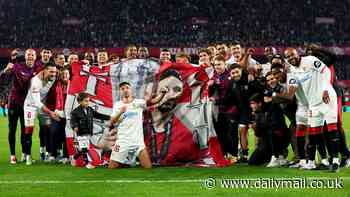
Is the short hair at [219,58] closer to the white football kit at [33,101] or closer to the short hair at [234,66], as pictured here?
the short hair at [234,66]

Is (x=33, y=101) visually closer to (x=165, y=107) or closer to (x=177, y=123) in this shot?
(x=165, y=107)

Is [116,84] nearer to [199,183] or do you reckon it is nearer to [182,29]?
[199,183]

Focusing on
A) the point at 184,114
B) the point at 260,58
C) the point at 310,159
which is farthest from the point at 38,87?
the point at 260,58

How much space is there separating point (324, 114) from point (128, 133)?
2940 mm

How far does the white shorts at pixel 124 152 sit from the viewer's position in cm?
985

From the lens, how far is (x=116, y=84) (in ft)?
34.7

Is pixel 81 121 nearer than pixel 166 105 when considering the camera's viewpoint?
Yes

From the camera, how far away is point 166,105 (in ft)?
34.2

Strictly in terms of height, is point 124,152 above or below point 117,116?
below

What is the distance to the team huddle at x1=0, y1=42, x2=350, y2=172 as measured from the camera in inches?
372

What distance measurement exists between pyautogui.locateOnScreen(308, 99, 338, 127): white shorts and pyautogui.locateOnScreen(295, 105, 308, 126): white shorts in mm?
402

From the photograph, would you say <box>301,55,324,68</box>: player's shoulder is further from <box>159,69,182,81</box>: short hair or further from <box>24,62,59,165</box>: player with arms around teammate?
<box>24,62,59,165</box>: player with arms around teammate

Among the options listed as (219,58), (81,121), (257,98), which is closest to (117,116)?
(81,121)

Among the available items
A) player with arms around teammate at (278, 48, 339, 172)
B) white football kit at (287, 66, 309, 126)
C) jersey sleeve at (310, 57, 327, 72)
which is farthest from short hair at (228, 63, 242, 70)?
jersey sleeve at (310, 57, 327, 72)
